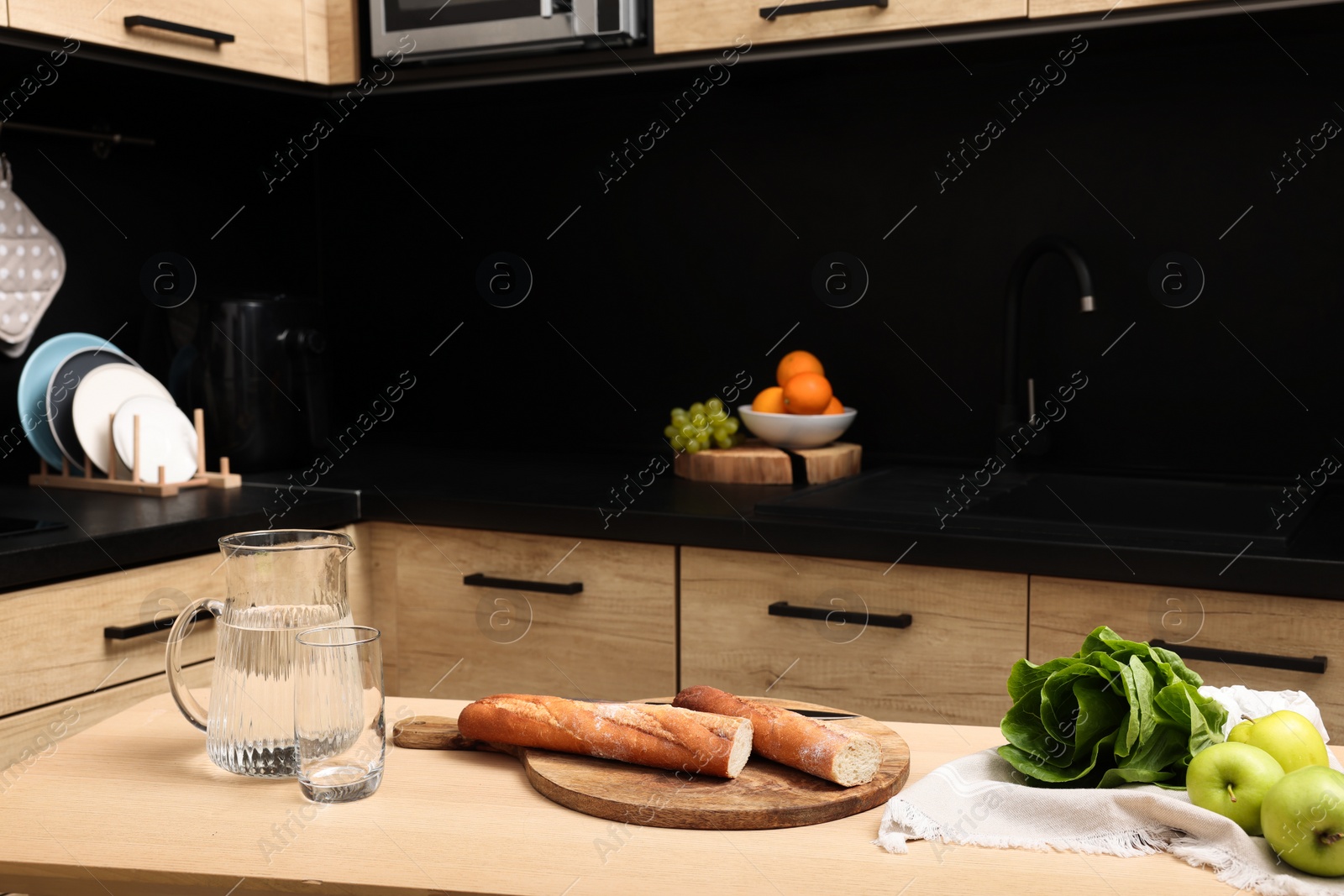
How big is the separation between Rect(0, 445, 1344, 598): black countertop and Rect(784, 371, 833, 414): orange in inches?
7.0

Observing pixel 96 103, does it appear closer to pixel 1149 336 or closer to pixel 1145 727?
pixel 1149 336

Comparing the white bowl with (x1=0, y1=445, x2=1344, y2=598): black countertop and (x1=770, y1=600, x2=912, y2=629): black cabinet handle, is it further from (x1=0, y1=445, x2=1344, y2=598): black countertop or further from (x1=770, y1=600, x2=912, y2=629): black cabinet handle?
(x1=770, y1=600, x2=912, y2=629): black cabinet handle

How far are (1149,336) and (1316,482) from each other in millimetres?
345

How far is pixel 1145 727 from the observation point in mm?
828

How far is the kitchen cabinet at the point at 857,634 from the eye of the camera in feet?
5.21

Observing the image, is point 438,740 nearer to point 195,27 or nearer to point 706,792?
point 706,792

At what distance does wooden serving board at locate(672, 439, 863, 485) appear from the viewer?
80.3 inches

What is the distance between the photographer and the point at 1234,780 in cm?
78

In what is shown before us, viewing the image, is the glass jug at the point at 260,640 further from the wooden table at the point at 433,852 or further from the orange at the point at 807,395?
the orange at the point at 807,395

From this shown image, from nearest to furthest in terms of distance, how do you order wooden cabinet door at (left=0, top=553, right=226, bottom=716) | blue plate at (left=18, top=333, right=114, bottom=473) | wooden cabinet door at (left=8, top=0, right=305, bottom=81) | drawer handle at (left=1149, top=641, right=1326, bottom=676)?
drawer handle at (left=1149, top=641, right=1326, bottom=676) → wooden cabinet door at (left=0, top=553, right=226, bottom=716) → wooden cabinet door at (left=8, top=0, right=305, bottom=81) → blue plate at (left=18, top=333, right=114, bottom=473)

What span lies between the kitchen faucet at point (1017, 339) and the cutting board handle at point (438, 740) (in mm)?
1406

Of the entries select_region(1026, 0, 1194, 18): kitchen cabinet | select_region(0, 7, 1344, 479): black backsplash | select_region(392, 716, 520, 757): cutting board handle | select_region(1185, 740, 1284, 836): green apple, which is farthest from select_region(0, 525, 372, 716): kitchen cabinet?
select_region(1026, 0, 1194, 18): kitchen cabinet

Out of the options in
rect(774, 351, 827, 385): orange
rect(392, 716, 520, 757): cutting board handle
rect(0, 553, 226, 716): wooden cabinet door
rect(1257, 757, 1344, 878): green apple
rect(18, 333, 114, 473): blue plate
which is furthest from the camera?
rect(774, 351, 827, 385): orange

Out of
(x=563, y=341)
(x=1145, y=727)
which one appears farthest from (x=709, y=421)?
(x=1145, y=727)
